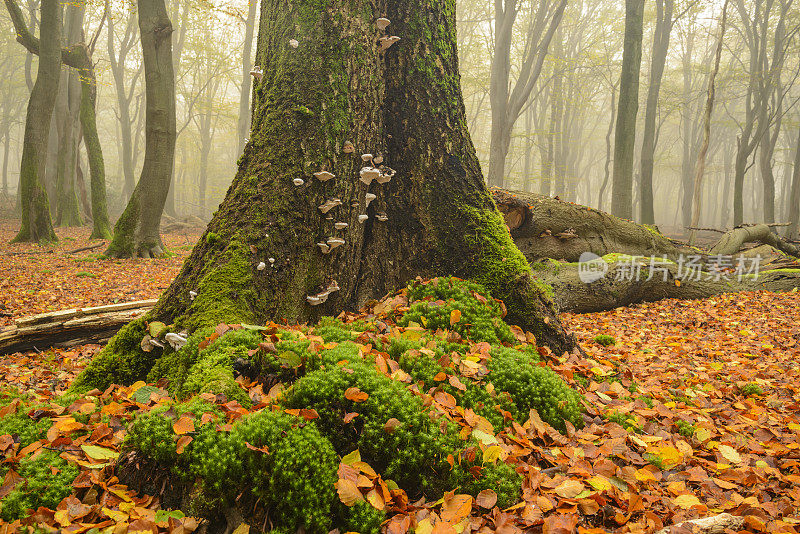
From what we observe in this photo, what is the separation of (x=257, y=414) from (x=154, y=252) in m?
11.0

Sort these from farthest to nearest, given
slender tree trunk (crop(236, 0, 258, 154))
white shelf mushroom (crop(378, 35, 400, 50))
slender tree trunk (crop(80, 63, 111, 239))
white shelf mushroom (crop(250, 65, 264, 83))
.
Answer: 1. slender tree trunk (crop(236, 0, 258, 154))
2. slender tree trunk (crop(80, 63, 111, 239))
3. white shelf mushroom (crop(250, 65, 264, 83))
4. white shelf mushroom (crop(378, 35, 400, 50))

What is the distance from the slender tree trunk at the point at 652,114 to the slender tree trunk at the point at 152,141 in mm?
14652

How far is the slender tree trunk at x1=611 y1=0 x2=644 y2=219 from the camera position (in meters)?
11.5

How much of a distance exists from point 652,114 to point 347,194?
17524 mm

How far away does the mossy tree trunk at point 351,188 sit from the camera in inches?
135

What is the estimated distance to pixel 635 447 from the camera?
2.82 meters

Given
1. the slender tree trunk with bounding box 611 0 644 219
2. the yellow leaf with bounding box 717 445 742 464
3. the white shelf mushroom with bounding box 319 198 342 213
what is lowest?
the yellow leaf with bounding box 717 445 742 464

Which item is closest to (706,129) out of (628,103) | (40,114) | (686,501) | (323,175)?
(628,103)

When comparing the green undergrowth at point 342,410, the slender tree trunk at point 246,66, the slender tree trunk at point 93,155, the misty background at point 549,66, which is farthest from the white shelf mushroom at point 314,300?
the slender tree trunk at point 246,66

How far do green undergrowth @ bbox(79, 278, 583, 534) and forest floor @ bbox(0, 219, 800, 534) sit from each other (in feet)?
0.56

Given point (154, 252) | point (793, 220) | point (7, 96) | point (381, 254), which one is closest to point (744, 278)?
point (381, 254)

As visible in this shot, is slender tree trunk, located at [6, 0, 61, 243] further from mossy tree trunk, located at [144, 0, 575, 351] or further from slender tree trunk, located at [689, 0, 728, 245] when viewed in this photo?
slender tree trunk, located at [689, 0, 728, 245]

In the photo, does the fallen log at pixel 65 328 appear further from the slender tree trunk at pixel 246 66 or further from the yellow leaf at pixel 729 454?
the slender tree trunk at pixel 246 66

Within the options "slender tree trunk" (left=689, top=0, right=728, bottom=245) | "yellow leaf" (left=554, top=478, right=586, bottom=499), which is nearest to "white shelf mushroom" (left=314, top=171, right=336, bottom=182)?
"yellow leaf" (left=554, top=478, right=586, bottom=499)
